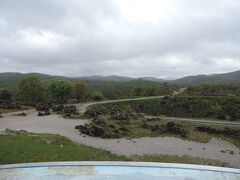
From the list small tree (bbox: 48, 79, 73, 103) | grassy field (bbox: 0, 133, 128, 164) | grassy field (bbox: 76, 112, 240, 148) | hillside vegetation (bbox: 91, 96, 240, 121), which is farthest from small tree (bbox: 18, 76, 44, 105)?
grassy field (bbox: 0, 133, 128, 164)

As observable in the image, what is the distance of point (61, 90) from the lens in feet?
229

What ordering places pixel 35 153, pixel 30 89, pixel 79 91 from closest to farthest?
pixel 35 153
pixel 30 89
pixel 79 91

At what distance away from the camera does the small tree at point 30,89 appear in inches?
2717

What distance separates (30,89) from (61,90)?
6.70 m

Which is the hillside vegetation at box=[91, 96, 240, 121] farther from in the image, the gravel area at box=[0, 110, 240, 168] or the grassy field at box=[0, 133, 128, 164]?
the grassy field at box=[0, 133, 128, 164]

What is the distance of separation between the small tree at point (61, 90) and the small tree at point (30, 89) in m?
2.93

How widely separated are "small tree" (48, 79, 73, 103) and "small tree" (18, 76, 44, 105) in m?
2.93

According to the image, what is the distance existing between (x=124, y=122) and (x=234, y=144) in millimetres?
14082

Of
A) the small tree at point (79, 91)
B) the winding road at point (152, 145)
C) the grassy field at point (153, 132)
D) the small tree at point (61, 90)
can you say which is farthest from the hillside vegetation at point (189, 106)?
the winding road at point (152, 145)

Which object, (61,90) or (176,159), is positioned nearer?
(176,159)

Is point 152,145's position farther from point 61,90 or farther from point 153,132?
point 61,90

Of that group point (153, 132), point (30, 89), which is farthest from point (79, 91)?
point (153, 132)

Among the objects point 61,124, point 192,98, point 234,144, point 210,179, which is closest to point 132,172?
point 210,179

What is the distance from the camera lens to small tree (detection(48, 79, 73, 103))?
6962cm
